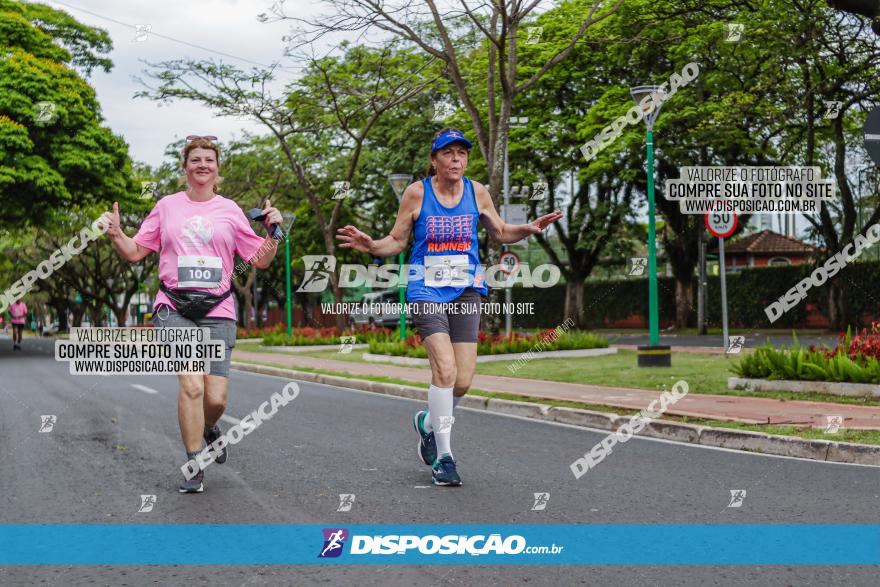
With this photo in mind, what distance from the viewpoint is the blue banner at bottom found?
4.25 m

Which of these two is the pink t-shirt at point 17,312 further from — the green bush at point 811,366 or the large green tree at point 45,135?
the green bush at point 811,366

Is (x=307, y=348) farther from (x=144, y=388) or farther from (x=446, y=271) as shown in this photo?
(x=446, y=271)

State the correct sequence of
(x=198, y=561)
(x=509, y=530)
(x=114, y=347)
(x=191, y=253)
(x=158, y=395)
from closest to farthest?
(x=198, y=561)
(x=509, y=530)
(x=191, y=253)
(x=114, y=347)
(x=158, y=395)

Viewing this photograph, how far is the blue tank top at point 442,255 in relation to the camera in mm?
5906

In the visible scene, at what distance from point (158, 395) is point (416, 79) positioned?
63.2 feet

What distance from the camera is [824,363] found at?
10914 millimetres

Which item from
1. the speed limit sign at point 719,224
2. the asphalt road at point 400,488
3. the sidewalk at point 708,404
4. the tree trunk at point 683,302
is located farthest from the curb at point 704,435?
the tree trunk at point 683,302

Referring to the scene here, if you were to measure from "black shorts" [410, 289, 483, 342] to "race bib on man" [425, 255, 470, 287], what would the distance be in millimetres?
103

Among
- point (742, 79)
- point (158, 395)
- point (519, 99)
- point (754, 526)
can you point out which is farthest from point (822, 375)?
point (519, 99)

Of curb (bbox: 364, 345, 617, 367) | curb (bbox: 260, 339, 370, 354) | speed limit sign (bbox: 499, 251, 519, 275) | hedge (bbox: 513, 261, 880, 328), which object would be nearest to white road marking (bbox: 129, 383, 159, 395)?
curb (bbox: 364, 345, 617, 367)

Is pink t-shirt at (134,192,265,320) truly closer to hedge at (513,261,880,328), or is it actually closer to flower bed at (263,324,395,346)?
flower bed at (263,324,395,346)

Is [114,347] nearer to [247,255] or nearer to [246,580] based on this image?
[247,255]

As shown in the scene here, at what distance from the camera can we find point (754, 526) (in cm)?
486

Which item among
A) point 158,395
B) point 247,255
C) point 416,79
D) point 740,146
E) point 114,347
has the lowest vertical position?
point 158,395
